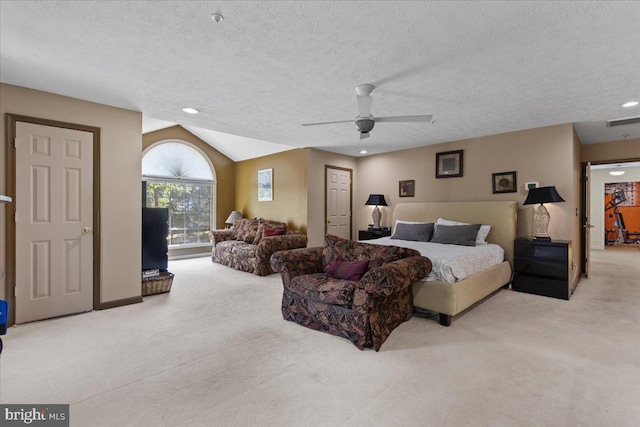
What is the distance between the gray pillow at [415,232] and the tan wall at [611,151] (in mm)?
3255

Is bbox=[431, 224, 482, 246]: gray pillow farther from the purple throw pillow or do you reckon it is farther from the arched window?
the arched window

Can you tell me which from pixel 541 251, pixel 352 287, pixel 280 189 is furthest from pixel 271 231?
pixel 541 251

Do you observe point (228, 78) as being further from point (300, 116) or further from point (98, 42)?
point (300, 116)

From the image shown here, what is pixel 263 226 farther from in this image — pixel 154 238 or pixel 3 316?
pixel 3 316

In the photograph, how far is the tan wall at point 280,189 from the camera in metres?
6.24

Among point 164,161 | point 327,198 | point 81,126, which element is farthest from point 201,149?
point 81,126

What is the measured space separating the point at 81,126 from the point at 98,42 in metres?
1.61

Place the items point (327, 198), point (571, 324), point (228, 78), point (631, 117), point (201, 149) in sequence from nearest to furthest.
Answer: point (228, 78), point (571, 324), point (631, 117), point (327, 198), point (201, 149)

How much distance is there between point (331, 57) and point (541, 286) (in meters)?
4.18

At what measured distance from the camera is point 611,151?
5227mm

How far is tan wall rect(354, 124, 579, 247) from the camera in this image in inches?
171

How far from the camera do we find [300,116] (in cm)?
407

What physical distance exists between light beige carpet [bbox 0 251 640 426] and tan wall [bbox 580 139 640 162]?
2.94 m

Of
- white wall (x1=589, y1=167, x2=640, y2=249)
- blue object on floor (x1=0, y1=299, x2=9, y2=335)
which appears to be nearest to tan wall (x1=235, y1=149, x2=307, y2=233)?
blue object on floor (x1=0, y1=299, x2=9, y2=335)
